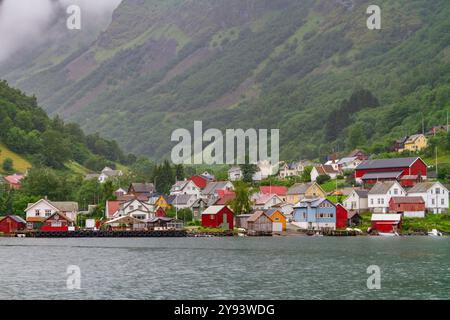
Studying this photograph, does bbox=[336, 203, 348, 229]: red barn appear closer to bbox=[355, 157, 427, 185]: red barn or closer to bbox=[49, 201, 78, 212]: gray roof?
bbox=[355, 157, 427, 185]: red barn

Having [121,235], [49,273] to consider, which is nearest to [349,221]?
[121,235]

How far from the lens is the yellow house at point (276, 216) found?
12531 cm

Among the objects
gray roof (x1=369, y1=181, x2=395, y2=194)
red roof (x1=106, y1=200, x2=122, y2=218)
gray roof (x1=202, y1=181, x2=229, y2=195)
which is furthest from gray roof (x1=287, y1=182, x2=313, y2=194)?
red roof (x1=106, y1=200, x2=122, y2=218)

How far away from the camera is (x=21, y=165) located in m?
198

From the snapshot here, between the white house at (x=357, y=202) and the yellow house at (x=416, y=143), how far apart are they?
156 feet

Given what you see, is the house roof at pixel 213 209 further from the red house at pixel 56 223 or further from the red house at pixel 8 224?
the red house at pixel 8 224

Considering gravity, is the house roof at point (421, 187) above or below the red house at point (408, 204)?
above

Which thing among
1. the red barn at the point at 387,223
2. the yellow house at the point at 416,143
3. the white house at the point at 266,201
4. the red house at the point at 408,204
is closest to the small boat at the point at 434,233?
the red barn at the point at 387,223

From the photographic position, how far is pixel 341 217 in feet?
406

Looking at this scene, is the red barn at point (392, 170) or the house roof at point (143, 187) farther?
the house roof at point (143, 187)

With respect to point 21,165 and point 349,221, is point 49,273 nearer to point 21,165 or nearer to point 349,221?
point 349,221

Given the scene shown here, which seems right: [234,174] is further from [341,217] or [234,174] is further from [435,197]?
[435,197]
